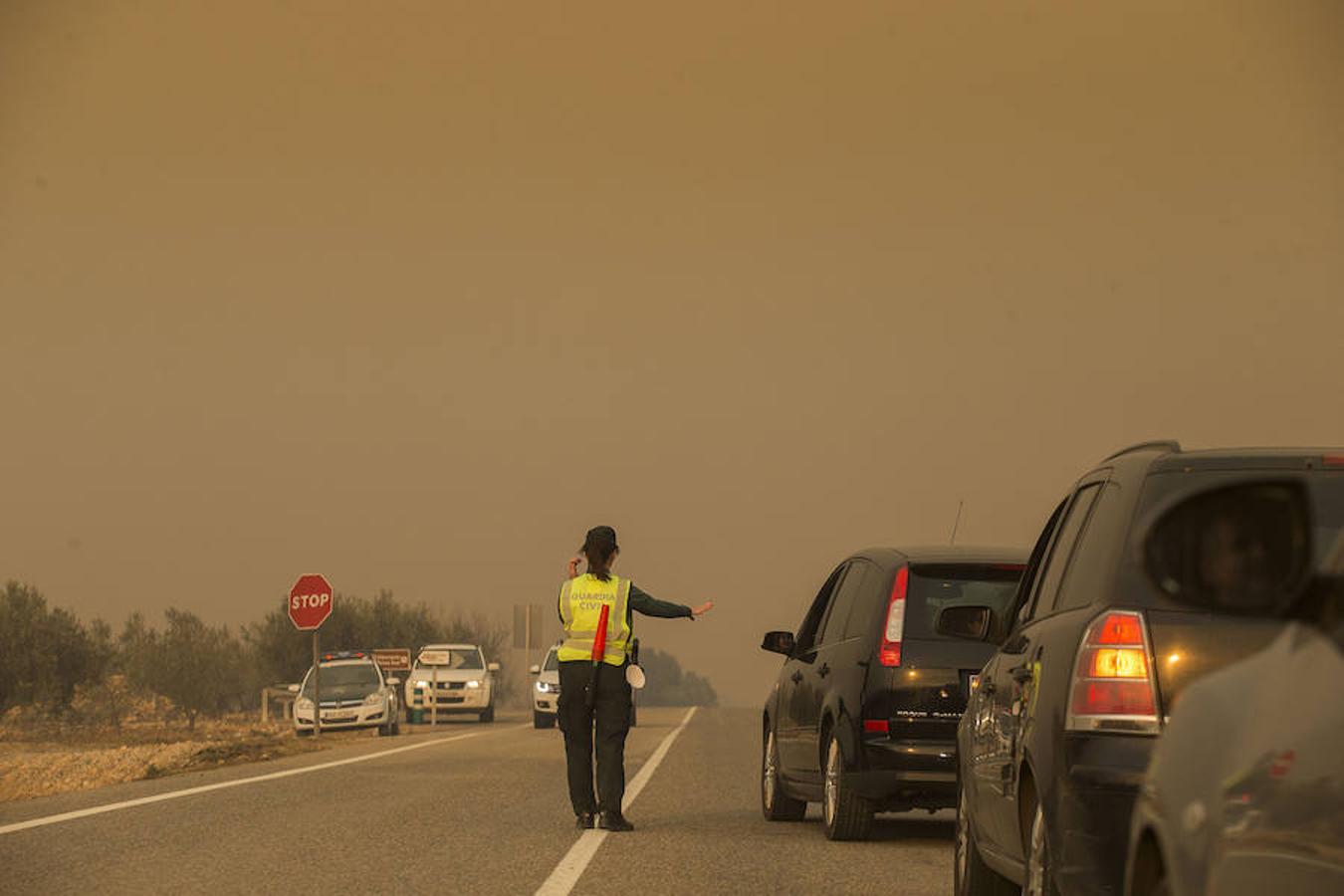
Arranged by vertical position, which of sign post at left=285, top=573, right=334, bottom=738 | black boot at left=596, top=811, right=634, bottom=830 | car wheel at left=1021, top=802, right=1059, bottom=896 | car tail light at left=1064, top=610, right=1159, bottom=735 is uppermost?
Result: sign post at left=285, top=573, right=334, bottom=738

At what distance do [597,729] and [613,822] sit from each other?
614 mm

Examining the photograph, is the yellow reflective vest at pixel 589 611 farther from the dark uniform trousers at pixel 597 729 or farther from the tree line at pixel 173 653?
the tree line at pixel 173 653

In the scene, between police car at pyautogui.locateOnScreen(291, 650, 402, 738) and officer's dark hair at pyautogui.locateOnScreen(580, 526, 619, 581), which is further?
police car at pyautogui.locateOnScreen(291, 650, 402, 738)

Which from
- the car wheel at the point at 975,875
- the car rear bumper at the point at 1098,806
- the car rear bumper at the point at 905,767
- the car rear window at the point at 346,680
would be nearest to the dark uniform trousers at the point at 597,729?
the car rear bumper at the point at 905,767

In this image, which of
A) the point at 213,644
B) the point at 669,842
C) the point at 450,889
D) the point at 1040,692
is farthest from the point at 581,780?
the point at 213,644

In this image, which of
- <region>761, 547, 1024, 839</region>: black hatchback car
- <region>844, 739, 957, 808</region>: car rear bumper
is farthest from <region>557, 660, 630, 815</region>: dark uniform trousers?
<region>844, 739, 957, 808</region>: car rear bumper

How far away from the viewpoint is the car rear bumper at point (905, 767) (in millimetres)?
12344

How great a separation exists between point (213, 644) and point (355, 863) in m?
81.5

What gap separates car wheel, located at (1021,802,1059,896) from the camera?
6.58 meters

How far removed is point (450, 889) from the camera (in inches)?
404

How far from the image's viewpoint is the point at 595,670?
552 inches

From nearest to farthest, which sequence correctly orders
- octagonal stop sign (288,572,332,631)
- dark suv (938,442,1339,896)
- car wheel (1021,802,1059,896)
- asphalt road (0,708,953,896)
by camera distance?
dark suv (938,442,1339,896) → car wheel (1021,802,1059,896) → asphalt road (0,708,953,896) → octagonal stop sign (288,572,332,631)

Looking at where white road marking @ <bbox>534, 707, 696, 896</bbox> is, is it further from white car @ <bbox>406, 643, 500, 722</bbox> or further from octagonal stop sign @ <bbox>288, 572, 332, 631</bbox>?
white car @ <bbox>406, 643, 500, 722</bbox>

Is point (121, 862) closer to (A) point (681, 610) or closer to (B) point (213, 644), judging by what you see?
(A) point (681, 610)
